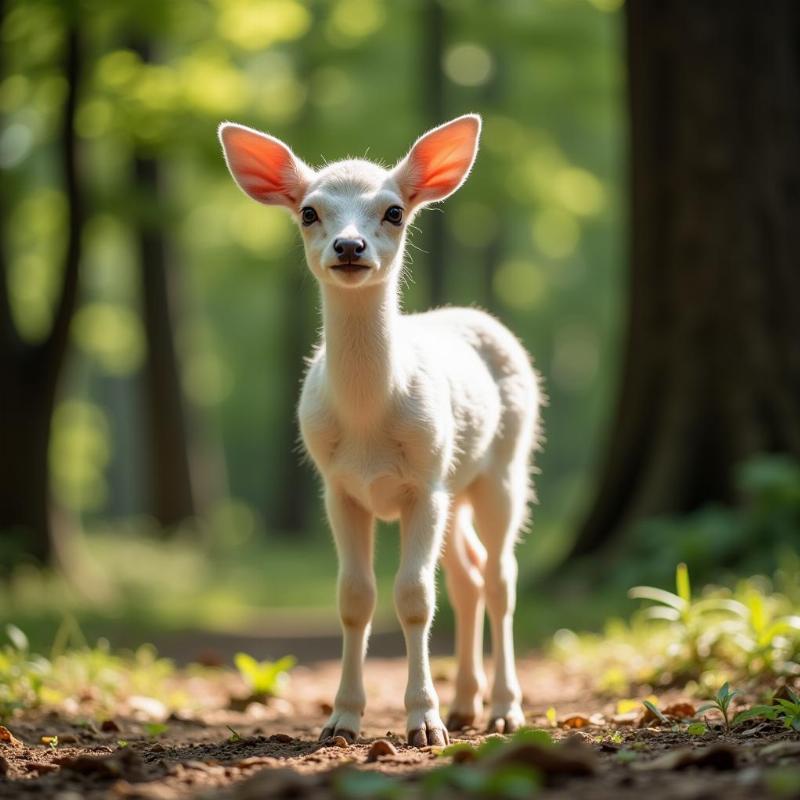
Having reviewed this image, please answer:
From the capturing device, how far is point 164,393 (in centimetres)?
2002

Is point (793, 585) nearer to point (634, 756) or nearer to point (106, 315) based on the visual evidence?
point (634, 756)

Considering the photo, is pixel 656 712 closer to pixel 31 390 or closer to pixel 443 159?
pixel 443 159

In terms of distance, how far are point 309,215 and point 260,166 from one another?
49 cm

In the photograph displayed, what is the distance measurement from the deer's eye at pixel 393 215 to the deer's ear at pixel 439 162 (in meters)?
0.21

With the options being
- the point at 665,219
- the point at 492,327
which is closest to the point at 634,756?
the point at 492,327

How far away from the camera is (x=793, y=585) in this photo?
24.6ft

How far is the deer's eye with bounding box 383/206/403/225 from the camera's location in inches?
198

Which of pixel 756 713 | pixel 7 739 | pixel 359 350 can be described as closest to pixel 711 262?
pixel 359 350

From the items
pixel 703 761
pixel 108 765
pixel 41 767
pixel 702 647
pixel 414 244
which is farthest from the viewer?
pixel 414 244

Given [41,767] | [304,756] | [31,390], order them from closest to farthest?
[41,767], [304,756], [31,390]

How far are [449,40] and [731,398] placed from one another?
14.4 metres

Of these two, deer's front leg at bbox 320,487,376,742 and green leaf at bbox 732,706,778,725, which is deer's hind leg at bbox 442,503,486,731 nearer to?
deer's front leg at bbox 320,487,376,742

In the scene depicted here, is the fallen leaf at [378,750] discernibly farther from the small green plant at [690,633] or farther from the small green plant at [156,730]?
the small green plant at [690,633]

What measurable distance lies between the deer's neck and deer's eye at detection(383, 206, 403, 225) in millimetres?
276
